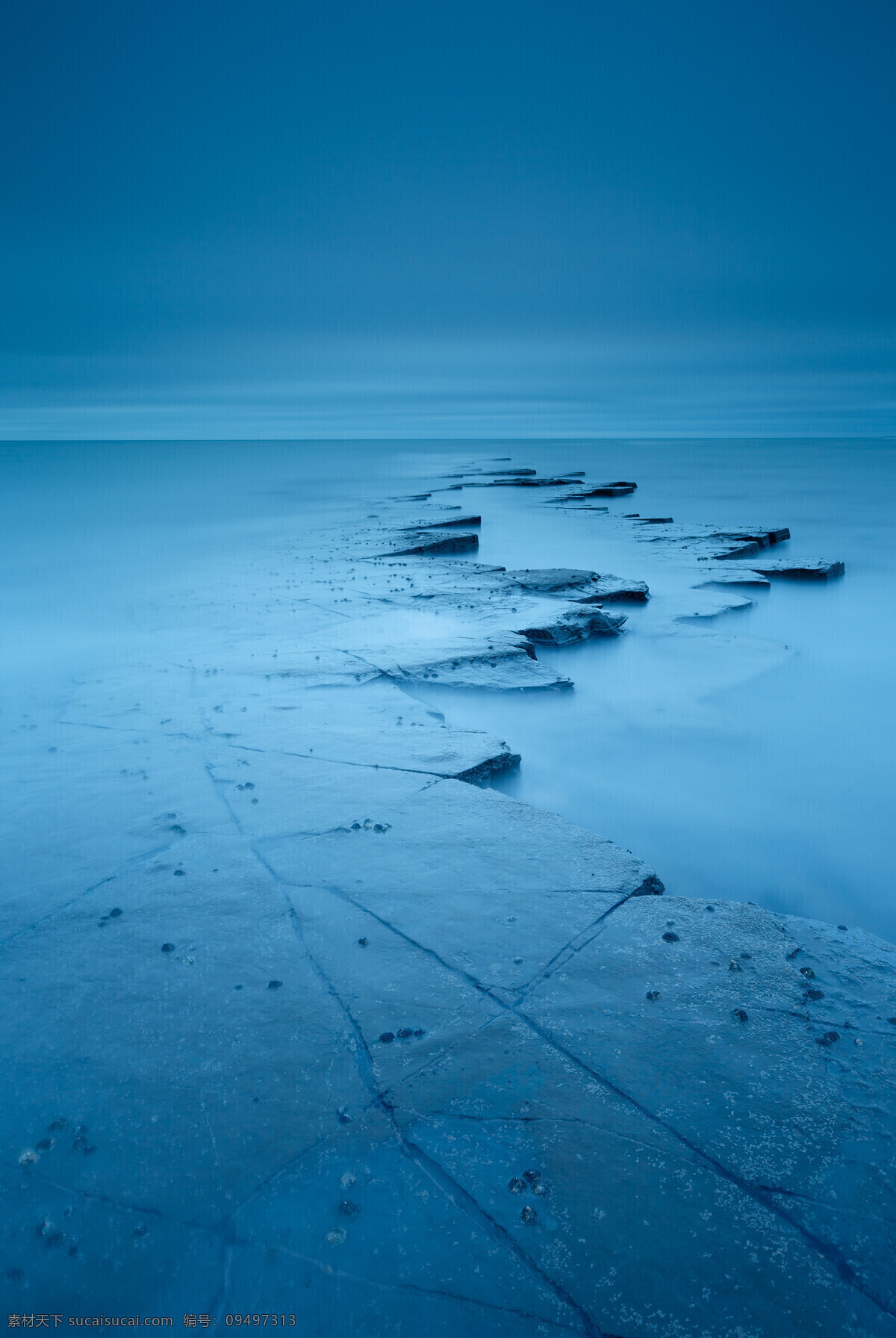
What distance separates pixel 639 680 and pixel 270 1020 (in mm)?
3470

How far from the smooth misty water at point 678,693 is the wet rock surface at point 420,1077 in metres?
0.64

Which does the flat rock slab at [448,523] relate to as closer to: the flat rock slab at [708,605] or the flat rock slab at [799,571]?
the flat rock slab at [799,571]

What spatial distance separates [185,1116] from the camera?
5.27 feet

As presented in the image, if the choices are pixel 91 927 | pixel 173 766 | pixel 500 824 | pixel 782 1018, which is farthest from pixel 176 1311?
pixel 173 766

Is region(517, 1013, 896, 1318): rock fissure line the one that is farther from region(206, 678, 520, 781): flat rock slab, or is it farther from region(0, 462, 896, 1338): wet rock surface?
region(206, 678, 520, 781): flat rock slab

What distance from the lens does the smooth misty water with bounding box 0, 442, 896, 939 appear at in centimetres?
304

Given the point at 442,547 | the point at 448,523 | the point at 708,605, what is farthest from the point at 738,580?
the point at 448,523

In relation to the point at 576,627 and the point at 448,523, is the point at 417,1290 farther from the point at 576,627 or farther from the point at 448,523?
the point at 448,523

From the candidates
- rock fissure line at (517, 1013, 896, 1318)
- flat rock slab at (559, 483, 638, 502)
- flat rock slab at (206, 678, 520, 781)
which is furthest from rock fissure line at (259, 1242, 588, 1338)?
flat rock slab at (559, 483, 638, 502)

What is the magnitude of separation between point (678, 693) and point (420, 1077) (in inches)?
132

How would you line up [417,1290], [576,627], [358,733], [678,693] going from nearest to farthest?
[417,1290] < [358,733] < [678,693] < [576,627]

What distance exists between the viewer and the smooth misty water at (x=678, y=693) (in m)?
3.04

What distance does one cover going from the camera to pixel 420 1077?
5.53ft

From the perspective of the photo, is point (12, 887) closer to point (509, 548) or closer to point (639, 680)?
point (639, 680)
